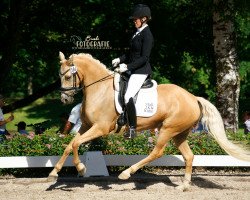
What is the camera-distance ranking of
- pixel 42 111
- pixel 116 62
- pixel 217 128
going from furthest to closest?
pixel 42 111, pixel 217 128, pixel 116 62

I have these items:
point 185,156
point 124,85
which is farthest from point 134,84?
point 185,156

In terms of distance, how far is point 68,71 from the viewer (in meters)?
8.59

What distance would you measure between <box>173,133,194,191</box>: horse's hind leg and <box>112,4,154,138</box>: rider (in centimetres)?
103

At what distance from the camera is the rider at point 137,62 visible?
8.58 meters

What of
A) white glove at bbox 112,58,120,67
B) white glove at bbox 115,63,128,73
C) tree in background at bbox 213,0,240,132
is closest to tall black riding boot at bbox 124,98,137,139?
white glove at bbox 115,63,128,73

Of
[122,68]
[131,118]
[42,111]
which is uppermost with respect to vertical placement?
[122,68]

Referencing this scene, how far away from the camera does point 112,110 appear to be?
28.4ft

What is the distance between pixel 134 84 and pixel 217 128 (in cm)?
170

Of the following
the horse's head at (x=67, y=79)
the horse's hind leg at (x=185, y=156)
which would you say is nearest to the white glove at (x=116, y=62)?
the horse's head at (x=67, y=79)

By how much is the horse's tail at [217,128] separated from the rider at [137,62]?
4.04 ft

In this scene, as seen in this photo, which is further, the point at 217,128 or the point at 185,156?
the point at 185,156

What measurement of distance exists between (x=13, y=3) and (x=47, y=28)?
2076 millimetres

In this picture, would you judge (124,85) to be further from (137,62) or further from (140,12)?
(140,12)

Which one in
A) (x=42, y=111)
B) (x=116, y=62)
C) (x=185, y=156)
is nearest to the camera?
(x=116, y=62)
